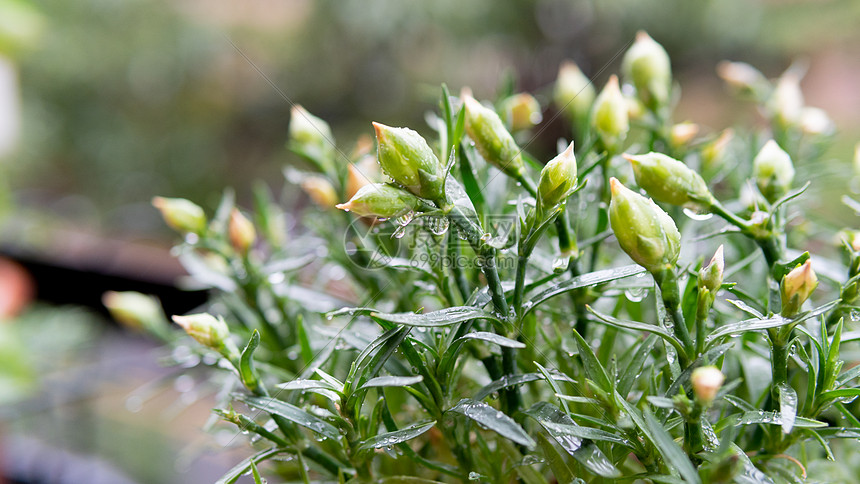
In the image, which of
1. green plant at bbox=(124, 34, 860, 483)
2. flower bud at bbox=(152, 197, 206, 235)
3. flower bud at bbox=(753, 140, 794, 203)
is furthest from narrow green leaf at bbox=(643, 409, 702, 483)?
flower bud at bbox=(152, 197, 206, 235)

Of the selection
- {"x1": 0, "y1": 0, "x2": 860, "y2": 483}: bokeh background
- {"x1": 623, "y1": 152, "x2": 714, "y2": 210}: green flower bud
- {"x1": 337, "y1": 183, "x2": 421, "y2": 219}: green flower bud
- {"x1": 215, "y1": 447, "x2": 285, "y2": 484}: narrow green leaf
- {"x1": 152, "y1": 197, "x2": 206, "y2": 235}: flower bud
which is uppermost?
{"x1": 0, "y1": 0, "x2": 860, "y2": 483}: bokeh background

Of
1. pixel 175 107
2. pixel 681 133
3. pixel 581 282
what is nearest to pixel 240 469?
pixel 581 282

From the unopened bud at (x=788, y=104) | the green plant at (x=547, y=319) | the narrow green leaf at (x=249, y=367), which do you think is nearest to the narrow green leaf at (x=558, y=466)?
the green plant at (x=547, y=319)

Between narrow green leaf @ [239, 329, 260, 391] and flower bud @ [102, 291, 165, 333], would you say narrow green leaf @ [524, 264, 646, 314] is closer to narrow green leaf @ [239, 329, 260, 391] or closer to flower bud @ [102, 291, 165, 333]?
narrow green leaf @ [239, 329, 260, 391]

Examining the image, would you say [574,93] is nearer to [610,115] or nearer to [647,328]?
[610,115]

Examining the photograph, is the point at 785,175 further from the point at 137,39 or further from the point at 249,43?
the point at 137,39

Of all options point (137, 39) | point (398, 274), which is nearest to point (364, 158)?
point (398, 274)
